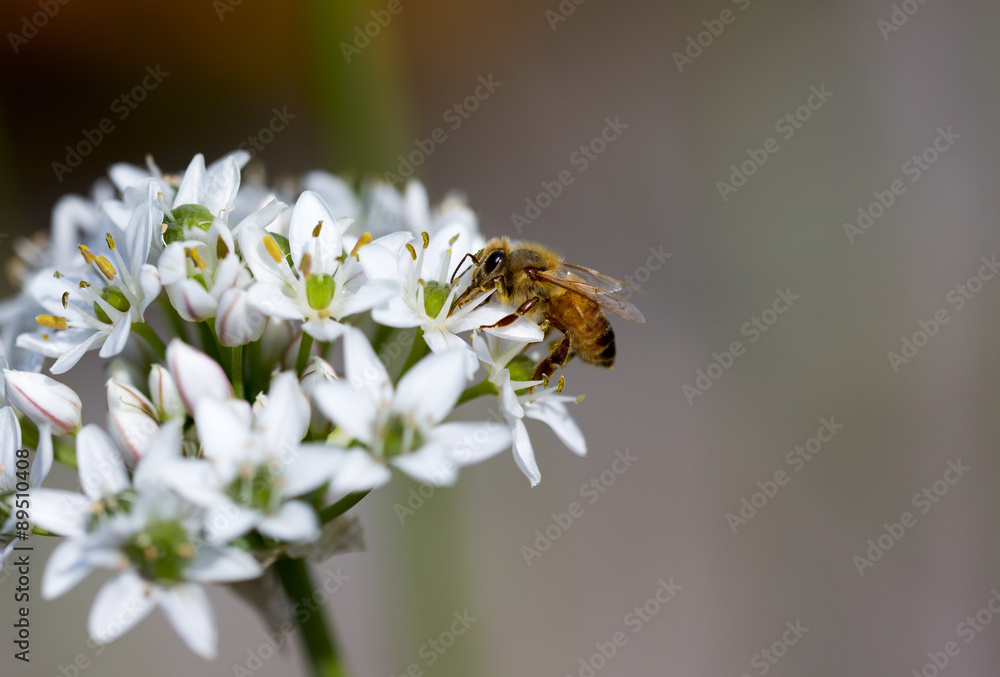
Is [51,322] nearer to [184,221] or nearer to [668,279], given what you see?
[184,221]

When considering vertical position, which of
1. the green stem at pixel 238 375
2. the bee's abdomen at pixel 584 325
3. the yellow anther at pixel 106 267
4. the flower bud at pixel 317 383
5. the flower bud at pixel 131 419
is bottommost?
the flower bud at pixel 131 419

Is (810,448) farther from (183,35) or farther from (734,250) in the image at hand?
(183,35)

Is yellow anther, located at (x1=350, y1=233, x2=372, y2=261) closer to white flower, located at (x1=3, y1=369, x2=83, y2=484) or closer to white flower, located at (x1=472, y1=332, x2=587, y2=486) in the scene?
white flower, located at (x1=472, y1=332, x2=587, y2=486)

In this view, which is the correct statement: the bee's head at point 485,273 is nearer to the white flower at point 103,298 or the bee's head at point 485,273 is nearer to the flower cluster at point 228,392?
the flower cluster at point 228,392

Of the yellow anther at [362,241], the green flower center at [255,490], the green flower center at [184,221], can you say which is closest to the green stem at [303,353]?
the yellow anther at [362,241]

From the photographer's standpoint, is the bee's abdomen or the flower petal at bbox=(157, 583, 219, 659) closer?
the flower petal at bbox=(157, 583, 219, 659)

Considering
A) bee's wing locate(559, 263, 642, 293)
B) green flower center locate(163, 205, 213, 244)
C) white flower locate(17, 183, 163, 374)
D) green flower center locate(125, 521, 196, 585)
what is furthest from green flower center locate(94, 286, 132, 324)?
bee's wing locate(559, 263, 642, 293)

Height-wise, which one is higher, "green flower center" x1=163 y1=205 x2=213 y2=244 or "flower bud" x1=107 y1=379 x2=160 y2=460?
"green flower center" x1=163 y1=205 x2=213 y2=244
